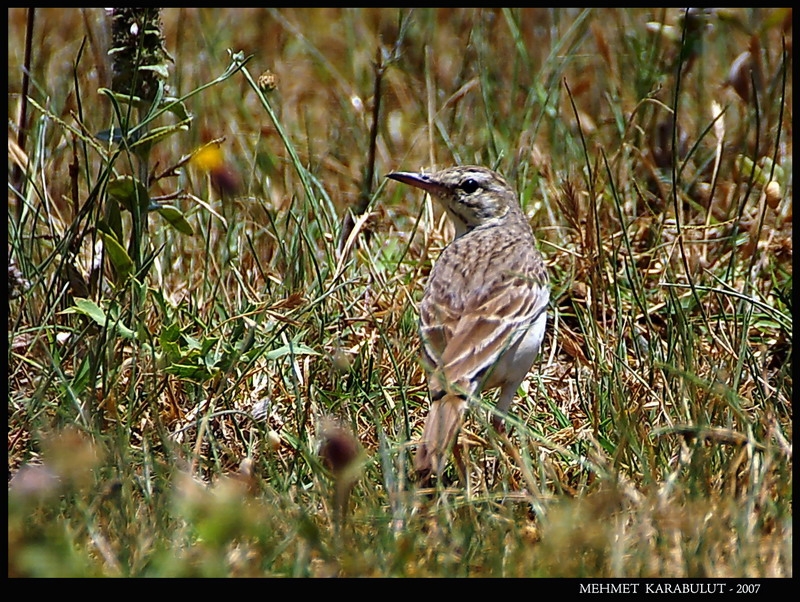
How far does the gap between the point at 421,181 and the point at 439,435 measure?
1.68 m

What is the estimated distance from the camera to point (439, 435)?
12.3 ft

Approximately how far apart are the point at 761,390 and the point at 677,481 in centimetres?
87

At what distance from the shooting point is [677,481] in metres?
3.66

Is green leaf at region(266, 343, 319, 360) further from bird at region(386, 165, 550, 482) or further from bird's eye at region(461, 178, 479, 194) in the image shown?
bird's eye at region(461, 178, 479, 194)

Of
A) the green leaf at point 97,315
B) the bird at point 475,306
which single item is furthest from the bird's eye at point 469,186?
the green leaf at point 97,315

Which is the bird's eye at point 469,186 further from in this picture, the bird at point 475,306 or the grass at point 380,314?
the grass at point 380,314

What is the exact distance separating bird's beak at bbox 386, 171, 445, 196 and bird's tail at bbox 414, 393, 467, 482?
1456 millimetres

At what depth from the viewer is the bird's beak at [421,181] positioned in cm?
506

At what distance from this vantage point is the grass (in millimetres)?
3277

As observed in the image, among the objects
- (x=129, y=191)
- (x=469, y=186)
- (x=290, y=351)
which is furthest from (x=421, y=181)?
(x=129, y=191)

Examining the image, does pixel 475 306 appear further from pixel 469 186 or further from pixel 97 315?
pixel 97 315

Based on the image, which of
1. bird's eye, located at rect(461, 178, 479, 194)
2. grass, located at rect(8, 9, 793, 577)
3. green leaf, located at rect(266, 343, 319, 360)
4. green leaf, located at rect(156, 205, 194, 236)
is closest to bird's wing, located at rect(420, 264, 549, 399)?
grass, located at rect(8, 9, 793, 577)

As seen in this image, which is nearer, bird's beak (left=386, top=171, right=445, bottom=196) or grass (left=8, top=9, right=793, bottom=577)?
grass (left=8, top=9, right=793, bottom=577)

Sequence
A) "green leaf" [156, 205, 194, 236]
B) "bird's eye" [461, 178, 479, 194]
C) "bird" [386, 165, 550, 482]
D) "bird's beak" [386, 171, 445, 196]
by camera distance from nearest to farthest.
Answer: "bird" [386, 165, 550, 482], "green leaf" [156, 205, 194, 236], "bird's beak" [386, 171, 445, 196], "bird's eye" [461, 178, 479, 194]
